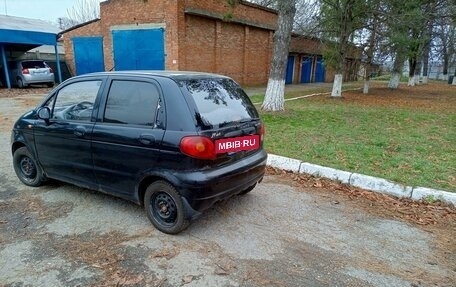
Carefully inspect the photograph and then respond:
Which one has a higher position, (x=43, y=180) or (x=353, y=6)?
(x=353, y=6)

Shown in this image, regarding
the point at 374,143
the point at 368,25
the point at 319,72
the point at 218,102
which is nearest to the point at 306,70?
the point at 319,72

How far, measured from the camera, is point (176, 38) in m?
15.6

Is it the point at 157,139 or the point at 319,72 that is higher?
the point at 319,72

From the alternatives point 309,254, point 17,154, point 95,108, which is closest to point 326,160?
point 309,254

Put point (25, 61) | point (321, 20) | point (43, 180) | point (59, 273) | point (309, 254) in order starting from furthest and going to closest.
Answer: point (25, 61) → point (321, 20) → point (43, 180) → point (309, 254) → point (59, 273)

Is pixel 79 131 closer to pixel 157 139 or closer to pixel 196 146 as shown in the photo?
pixel 157 139

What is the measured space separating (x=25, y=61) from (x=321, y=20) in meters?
15.9

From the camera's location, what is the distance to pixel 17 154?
4523 mm

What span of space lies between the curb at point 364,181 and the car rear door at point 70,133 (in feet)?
9.84

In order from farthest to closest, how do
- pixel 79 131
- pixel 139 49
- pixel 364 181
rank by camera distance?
pixel 139 49, pixel 364 181, pixel 79 131

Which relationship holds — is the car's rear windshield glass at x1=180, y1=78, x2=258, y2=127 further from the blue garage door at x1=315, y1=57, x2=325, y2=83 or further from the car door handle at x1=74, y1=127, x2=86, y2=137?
the blue garage door at x1=315, y1=57, x2=325, y2=83

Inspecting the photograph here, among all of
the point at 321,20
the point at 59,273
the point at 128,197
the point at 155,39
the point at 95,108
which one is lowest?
the point at 59,273

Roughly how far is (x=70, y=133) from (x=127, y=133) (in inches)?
36.2

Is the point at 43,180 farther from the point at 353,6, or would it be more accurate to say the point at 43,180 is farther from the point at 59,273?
the point at 353,6
